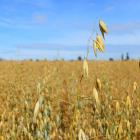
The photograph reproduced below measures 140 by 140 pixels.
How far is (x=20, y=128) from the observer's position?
2873 mm

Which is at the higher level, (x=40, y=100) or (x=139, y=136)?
(x=40, y=100)

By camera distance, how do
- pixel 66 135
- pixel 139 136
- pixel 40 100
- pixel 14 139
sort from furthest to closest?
pixel 14 139, pixel 66 135, pixel 139 136, pixel 40 100

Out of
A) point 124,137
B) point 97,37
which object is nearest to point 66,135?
point 124,137

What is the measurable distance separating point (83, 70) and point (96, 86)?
0.10m

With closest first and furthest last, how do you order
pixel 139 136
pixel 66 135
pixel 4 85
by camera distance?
pixel 139 136 < pixel 66 135 < pixel 4 85

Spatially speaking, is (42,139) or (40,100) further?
(42,139)

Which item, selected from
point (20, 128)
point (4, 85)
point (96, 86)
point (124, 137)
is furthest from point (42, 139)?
point (4, 85)

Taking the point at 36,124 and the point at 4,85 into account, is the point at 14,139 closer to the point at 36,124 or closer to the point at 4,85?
the point at 36,124

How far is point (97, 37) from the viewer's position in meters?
1.41

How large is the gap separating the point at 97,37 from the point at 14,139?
1619 millimetres

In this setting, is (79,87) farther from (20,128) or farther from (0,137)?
(20,128)

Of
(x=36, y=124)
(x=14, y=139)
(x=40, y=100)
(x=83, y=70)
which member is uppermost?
(x=83, y=70)

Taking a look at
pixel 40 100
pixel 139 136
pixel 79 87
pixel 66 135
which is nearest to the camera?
pixel 79 87

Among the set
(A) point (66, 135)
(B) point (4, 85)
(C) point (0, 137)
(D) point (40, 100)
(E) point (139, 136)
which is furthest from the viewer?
(B) point (4, 85)
